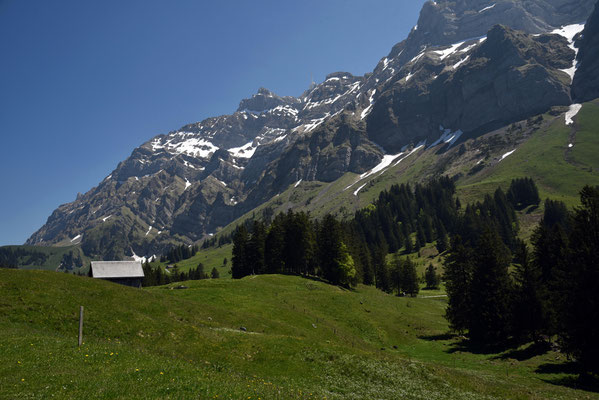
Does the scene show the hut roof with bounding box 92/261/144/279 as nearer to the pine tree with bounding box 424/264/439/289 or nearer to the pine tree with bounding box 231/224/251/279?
the pine tree with bounding box 231/224/251/279

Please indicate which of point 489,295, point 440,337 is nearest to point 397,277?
point 440,337

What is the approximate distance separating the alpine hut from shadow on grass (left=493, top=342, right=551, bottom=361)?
5806 cm

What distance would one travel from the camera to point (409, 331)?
57406 millimetres

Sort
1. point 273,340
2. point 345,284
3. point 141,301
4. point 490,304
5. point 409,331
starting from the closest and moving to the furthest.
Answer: point 273,340, point 141,301, point 490,304, point 409,331, point 345,284

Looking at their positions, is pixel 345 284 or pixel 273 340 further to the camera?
pixel 345 284

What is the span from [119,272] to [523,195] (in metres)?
204

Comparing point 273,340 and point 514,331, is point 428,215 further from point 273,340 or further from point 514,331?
point 273,340

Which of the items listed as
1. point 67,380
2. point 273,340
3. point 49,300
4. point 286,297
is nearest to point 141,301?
point 49,300

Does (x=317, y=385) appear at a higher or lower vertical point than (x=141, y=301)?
lower

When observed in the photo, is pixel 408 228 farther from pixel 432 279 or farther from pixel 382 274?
pixel 382 274

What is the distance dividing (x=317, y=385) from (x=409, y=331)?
135ft

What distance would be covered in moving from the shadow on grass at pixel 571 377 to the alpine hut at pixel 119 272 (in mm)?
60749

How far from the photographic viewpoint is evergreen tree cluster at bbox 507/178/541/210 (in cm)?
18275

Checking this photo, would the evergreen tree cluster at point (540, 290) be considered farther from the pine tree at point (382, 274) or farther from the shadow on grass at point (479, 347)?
the pine tree at point (382, 274)
